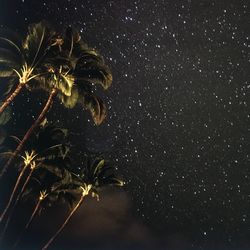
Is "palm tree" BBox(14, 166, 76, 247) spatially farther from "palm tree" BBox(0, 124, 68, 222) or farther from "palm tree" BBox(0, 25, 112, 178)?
"palm tree" BBox(0, 25, 112, 178)

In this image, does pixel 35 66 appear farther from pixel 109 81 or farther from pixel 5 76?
pixel 109 81

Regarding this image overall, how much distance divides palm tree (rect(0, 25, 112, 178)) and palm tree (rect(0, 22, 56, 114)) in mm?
453

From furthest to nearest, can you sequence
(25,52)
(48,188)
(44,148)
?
(48,188) → (44,148) → (25,52)

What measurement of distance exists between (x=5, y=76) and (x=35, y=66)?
200cm

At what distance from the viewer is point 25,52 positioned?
18.8 m

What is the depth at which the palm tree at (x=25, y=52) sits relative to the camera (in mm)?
18281

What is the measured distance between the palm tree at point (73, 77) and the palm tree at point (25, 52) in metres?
0.45

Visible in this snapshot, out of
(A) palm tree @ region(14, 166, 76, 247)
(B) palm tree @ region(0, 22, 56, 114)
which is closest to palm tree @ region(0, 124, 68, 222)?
(A) palm tree @ region(14, 166, 76, 247)

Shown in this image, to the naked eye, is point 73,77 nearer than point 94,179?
Yes

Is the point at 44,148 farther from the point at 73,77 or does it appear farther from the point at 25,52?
the point at 25,52

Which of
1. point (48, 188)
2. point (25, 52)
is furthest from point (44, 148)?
point (25, 52)

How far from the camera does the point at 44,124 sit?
83.2 ft

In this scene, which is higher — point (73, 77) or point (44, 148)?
point (73, 77)

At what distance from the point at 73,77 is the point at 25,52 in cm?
255
